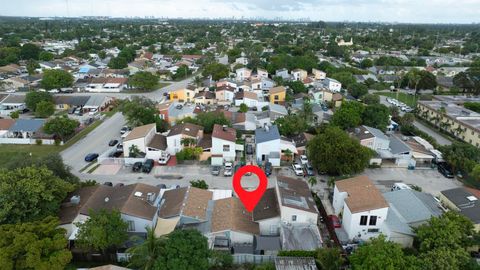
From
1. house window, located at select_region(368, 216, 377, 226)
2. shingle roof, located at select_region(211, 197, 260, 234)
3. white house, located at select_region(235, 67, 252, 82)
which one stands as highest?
white house, located at select_region(235, 67, 252, 82)

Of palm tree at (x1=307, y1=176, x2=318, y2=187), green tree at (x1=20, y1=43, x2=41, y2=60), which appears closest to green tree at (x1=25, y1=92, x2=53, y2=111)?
palm tree at (x1=307, y1=176, x2=318, y2=187)

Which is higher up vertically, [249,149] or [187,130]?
[187,130]

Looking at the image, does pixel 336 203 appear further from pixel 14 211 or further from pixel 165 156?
pixel 14 211

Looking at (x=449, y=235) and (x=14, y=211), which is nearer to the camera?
(x=449, y=235)

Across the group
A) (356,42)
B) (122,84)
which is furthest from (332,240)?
(356,42)

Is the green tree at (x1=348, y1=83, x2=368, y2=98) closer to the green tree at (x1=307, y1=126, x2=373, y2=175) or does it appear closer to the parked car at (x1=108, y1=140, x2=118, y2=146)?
the green tree at (x1=307, y1=126, x2=373, y2=175)

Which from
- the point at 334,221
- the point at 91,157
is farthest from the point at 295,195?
the point at 91,157

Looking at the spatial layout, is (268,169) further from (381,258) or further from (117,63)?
(117,63)
